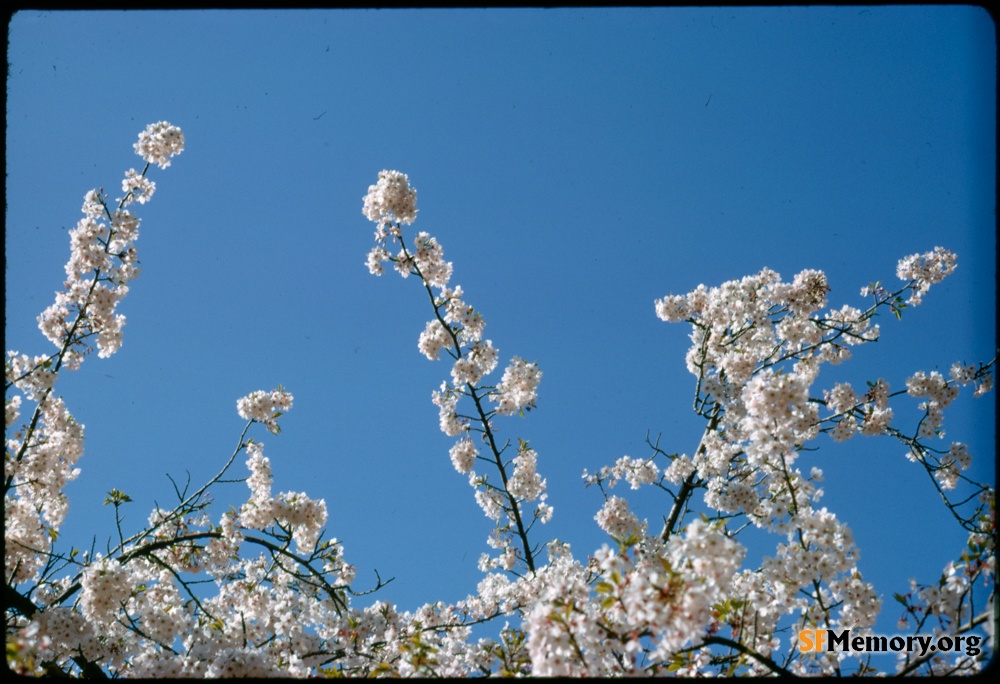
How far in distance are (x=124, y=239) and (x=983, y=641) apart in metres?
6.45

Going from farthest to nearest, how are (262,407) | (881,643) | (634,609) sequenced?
(262,407), (881,643), (634,609)

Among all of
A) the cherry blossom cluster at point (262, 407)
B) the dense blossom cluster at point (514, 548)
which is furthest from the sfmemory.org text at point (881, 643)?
the cherry blossom cluster at point (262, 407)

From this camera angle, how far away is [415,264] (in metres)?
5.62

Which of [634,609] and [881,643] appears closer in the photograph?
[634,609]

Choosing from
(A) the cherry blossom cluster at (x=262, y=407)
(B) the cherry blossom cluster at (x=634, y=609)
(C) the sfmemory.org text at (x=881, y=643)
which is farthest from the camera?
(A) the cherry blossom cluster at (x=262, y=407)

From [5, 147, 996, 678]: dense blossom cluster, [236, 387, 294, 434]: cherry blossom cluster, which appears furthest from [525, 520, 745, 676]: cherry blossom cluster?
[236, 387, 294, 434]: cherry blossom cluster

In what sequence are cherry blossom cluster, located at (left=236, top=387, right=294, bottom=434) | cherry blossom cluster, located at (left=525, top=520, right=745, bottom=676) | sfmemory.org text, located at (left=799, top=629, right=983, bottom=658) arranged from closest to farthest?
cherry blossom cluster, located at (left=525, top=520, right=745, bottom=676)
sfmemory.org text, located at (left=799, top=629, right=983, bottom=658)
cherry blossom cluster, located at (left=236, top=387, right=294, bottom=434)

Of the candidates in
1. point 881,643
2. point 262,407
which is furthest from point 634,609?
point 262,407

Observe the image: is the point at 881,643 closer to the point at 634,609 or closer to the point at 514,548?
the point at 634,609

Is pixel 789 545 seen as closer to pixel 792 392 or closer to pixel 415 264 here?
pixel 792 392

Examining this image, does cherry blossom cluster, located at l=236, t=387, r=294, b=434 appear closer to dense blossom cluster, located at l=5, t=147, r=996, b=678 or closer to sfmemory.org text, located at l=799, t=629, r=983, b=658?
dense blossom cluster, located at l=5, t=147, r=996, b=678

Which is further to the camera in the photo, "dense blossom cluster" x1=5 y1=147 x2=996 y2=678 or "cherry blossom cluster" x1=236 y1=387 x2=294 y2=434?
"cherry blossom cluster" x1=236 y1=387 x2=294 y2=434

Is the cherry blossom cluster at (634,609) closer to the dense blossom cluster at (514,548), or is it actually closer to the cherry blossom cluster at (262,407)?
the dense blossom cluster at (514,548)

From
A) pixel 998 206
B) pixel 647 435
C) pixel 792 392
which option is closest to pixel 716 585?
pixel 792 392
